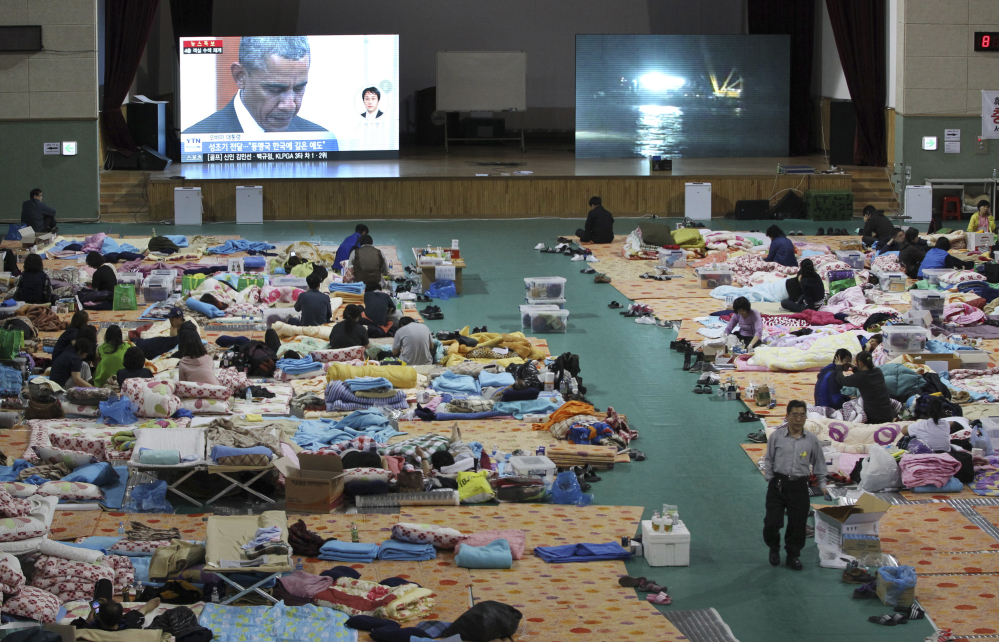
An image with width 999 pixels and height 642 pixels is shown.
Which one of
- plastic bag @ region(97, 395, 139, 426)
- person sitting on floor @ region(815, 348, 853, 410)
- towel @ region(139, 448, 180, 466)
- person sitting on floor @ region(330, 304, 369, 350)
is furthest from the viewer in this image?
person sitting on floor @ region(330, 304, 369, 350)

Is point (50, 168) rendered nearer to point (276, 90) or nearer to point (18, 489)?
point (276, 90)

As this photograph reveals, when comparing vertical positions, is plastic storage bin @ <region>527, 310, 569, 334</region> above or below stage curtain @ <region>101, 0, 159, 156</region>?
below

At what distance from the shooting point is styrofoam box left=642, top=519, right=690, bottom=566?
776 centimetres

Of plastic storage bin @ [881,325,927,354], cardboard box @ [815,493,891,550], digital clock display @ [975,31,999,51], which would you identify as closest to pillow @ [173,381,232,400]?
cardboard box @ [815,493,891,550]

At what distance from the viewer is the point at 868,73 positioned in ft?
76.4

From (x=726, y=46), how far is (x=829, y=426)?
17985 millimetres

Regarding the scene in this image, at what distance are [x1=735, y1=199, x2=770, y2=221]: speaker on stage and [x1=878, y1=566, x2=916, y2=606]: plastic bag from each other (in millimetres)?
15216

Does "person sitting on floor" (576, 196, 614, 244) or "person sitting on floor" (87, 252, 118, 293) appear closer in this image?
"person sitting on floor" (87, 252, 118, 293)

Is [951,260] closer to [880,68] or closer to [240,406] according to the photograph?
[880,68]

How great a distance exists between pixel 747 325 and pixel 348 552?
634 centimetres

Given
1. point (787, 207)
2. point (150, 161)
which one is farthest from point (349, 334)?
point (150, 161)

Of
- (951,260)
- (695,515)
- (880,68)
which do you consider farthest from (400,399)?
(880,68)

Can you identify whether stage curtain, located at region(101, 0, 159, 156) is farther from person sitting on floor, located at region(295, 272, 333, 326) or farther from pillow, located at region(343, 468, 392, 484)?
pillow, located at region(343, 468, 392, 484)

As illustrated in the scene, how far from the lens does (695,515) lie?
8.60m
